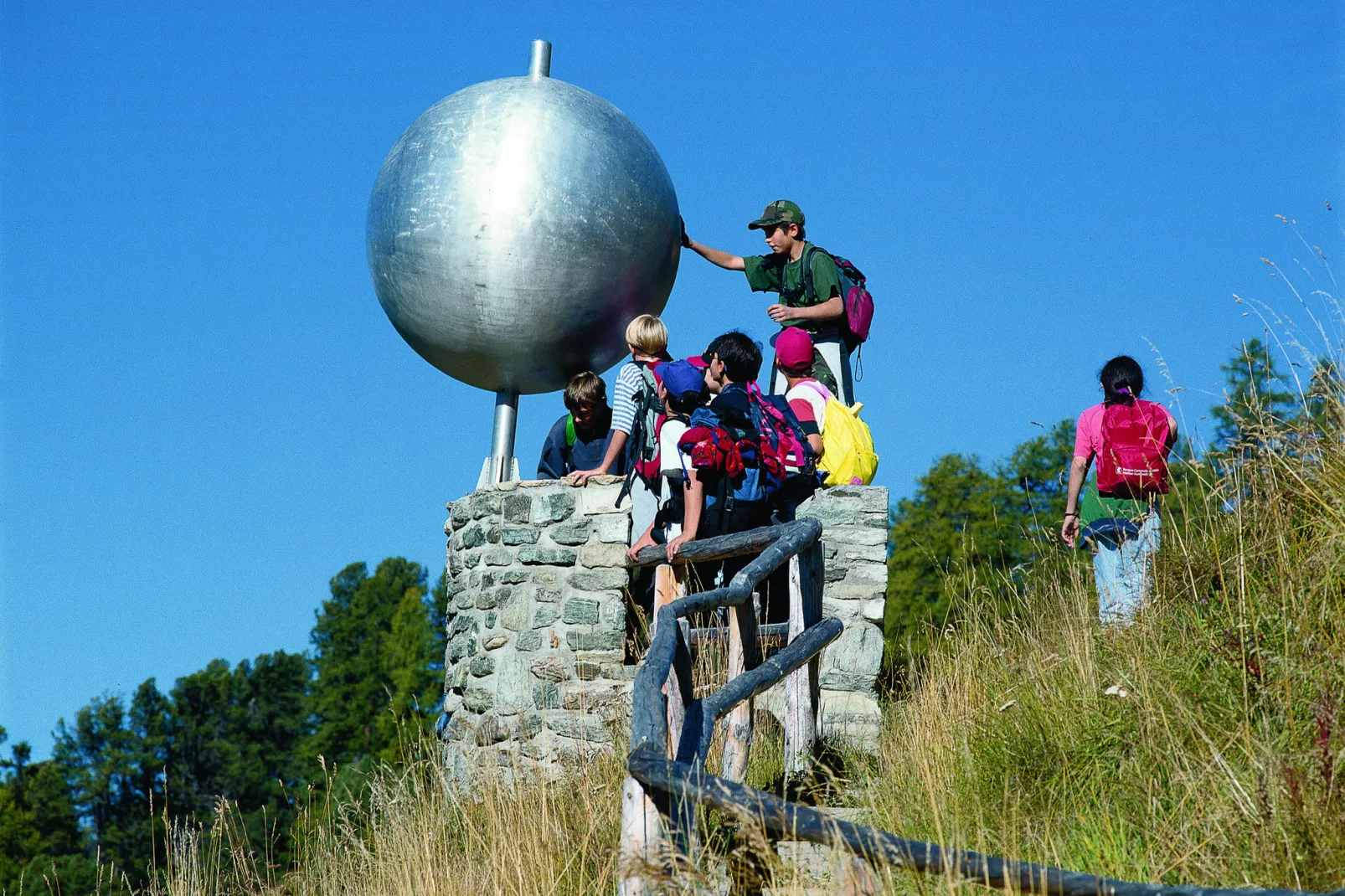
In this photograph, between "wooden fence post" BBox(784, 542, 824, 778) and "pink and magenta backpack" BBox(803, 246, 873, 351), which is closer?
"wooden fence post" BBox(784, 542, 824, 778)

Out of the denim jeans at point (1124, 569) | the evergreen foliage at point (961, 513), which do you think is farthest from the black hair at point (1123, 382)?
the evergreen foliage at point (961, 513)

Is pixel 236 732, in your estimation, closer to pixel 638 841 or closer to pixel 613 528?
pixel 613 528

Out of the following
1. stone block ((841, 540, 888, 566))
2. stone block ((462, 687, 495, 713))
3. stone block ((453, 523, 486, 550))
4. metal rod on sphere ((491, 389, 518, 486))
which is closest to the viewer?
stone block ((841, 540, 888, 566))

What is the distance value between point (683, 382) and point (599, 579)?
5.44ft

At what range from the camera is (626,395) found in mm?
7500

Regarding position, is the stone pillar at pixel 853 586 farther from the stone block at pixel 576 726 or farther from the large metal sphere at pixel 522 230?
the large metal sphere at pixel 522 230

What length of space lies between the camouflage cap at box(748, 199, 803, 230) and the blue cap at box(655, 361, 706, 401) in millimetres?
2095

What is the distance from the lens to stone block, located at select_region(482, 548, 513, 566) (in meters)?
7.95

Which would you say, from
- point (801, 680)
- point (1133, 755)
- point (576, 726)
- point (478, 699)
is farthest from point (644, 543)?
point (1133, 755)

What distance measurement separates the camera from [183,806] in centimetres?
3912

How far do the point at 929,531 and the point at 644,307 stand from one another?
41.9 ft

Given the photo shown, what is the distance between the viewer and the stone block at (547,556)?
7766 mm

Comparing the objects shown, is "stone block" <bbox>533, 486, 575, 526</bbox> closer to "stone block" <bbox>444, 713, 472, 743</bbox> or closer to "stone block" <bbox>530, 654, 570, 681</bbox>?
"stone block" <bbox>530, 654, 570, 681</bbox>

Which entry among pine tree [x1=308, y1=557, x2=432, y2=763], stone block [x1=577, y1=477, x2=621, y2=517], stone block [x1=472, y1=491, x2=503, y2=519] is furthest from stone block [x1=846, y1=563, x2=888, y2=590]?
pine tree [x1=308, y1=557, x2=432, y2=763]
